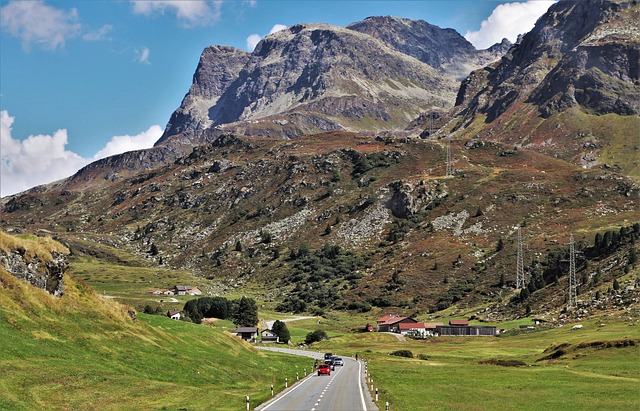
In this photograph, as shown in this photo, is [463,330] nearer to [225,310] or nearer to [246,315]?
[246,315]

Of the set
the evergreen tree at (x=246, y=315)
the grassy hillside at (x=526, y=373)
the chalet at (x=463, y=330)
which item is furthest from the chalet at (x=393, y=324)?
the evergreen tree at (x=246, y=315)

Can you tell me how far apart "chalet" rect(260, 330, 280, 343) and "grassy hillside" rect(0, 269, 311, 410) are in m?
76.6

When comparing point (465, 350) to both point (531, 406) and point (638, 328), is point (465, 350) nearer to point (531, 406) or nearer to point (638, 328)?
point (638, 328)

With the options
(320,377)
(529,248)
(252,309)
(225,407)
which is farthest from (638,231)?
(225,407)

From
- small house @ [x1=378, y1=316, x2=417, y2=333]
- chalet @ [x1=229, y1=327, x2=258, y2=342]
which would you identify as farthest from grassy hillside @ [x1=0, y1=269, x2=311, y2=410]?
small house @ [x1=378, y1=316, x2=417, y2=333]

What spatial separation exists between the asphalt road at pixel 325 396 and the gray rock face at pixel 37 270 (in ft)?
64.6

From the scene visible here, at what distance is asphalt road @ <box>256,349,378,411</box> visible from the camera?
Result: 3922cm

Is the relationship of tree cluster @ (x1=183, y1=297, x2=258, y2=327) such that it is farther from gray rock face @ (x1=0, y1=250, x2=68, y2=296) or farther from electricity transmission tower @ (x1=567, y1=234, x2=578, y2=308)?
gray rock face @ (x1=0, y1=250, x2=68, y2=296)

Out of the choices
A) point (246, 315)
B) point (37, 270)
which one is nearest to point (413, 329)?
point (246, 315)

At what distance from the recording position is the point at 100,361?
41781 mm

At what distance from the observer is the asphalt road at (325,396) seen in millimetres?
39219

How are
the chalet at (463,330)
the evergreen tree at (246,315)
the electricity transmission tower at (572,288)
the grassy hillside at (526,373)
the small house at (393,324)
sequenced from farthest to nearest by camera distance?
the small house at (393,324) < the evergreen tree at (246,315) < the chalet at (463,330) < the electricity transmission tower at (572,288) < the grassy hillside at (526,373)

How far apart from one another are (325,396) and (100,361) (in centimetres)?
1627

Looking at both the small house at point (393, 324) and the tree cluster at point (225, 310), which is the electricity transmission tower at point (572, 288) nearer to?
the small house at point (393, 324)
